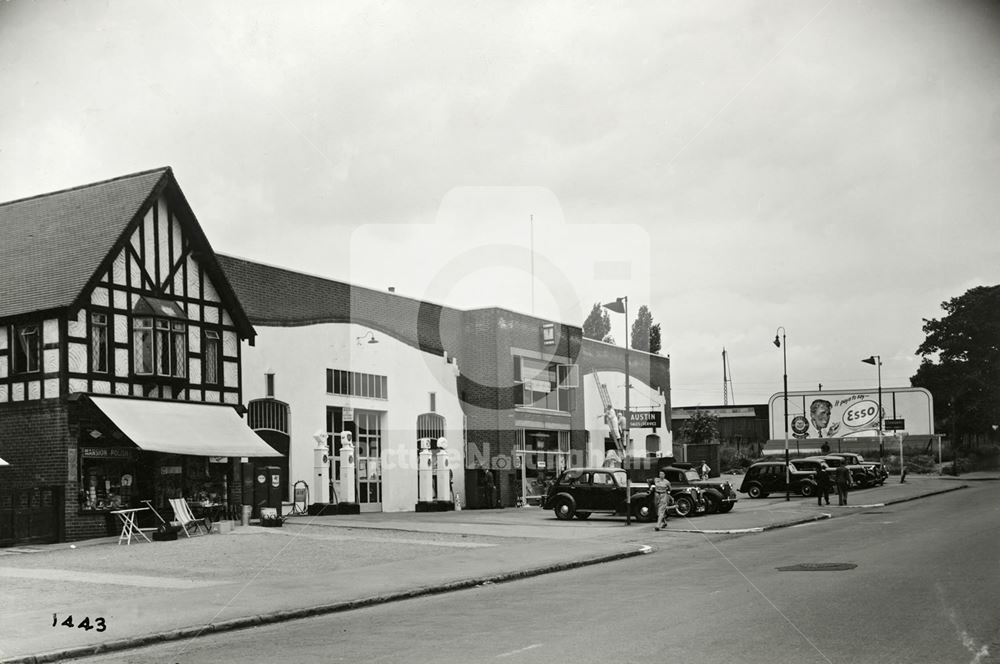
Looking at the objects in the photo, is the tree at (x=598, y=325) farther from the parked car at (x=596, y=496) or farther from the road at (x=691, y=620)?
the road at (x=691, y=620)

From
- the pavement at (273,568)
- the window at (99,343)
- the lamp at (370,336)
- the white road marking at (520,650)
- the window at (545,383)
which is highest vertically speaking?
the lamp at (370,336)

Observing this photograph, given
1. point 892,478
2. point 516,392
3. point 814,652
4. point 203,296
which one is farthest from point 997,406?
point 814,652

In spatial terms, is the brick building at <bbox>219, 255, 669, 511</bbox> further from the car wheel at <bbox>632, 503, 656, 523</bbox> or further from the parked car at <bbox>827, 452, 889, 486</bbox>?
the parked car at <bbox>827, 452, 889, 486</bbox>

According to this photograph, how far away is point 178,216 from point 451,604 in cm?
1776

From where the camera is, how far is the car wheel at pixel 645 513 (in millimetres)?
30922

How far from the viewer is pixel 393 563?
19531mm

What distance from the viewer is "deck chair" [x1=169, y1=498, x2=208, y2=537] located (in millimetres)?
25500

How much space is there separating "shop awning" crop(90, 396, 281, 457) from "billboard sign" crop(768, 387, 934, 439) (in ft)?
194

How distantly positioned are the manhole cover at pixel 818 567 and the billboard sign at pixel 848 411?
211 ft

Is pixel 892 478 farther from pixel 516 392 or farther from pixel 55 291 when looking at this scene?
pixel 55 291

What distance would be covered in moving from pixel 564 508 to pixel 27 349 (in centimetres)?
1601

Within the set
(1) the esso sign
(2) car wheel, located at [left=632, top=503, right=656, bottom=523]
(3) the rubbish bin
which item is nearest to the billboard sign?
(1) the esso sign

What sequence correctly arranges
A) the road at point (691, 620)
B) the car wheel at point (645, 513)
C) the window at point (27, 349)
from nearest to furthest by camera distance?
the road at point (691, 620) → the window at point (27, 349) → the car wheel at point (645, 513)

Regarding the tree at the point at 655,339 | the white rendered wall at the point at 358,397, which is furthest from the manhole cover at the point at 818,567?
the tree at the point at 655,339
